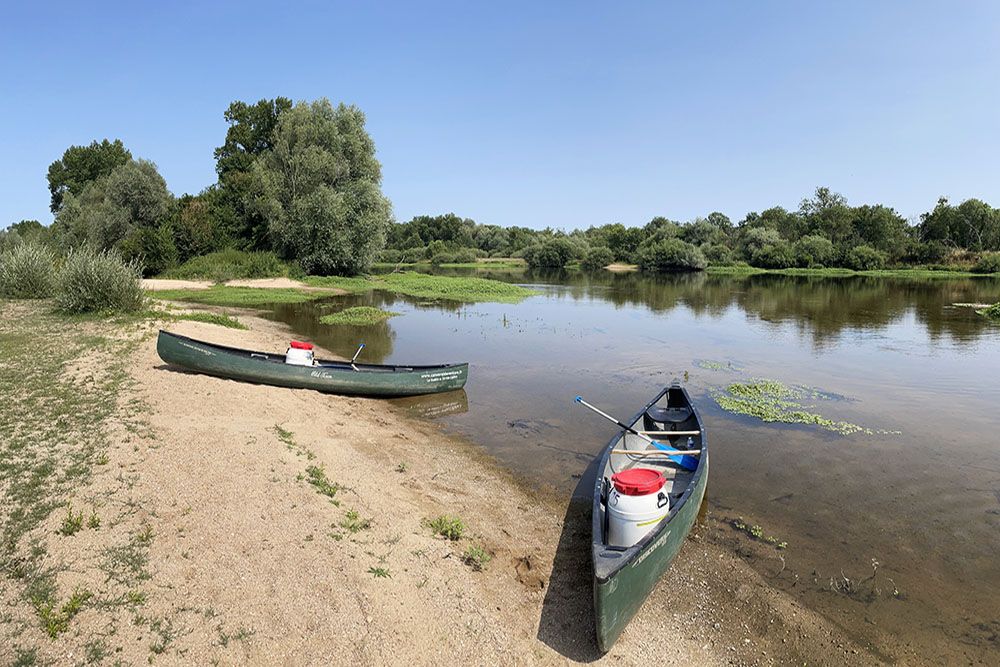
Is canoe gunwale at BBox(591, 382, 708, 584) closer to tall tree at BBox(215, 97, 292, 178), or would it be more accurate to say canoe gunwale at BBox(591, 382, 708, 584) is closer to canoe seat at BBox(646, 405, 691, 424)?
canoe seat at BBox(646, 405, 691, 424)

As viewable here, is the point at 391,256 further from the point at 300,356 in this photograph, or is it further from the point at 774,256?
the point at 300,356

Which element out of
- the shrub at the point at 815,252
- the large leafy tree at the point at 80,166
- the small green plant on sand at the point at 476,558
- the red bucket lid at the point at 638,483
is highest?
the large leafy tree at the point at 80,166

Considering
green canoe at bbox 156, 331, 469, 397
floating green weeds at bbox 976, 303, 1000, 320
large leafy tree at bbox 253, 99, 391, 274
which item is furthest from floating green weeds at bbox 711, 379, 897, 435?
large leafy tree at bbox 253, 99, 391, 274

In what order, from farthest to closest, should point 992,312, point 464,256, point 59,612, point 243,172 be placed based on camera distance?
point 464,256 < point 243,172 < point 992,312 < point 59,612

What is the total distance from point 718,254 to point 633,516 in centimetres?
10052

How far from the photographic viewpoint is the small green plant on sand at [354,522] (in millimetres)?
7025

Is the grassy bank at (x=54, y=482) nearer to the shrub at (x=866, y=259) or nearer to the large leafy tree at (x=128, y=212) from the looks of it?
the large leafy tree at (x=128, y=212)

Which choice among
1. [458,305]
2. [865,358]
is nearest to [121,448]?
[865,358]

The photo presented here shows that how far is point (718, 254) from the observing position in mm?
97938

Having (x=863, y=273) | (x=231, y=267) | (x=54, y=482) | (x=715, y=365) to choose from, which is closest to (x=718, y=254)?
(x=863, y=273)

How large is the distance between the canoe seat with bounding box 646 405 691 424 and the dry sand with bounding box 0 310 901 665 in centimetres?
290

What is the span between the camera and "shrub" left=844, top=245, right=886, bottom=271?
8319 cm

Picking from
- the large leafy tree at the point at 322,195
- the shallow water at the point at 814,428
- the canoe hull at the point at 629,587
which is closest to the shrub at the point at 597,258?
the large leafy tree at the point at 322,195

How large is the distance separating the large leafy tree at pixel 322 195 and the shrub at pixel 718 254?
66637 millimetres
